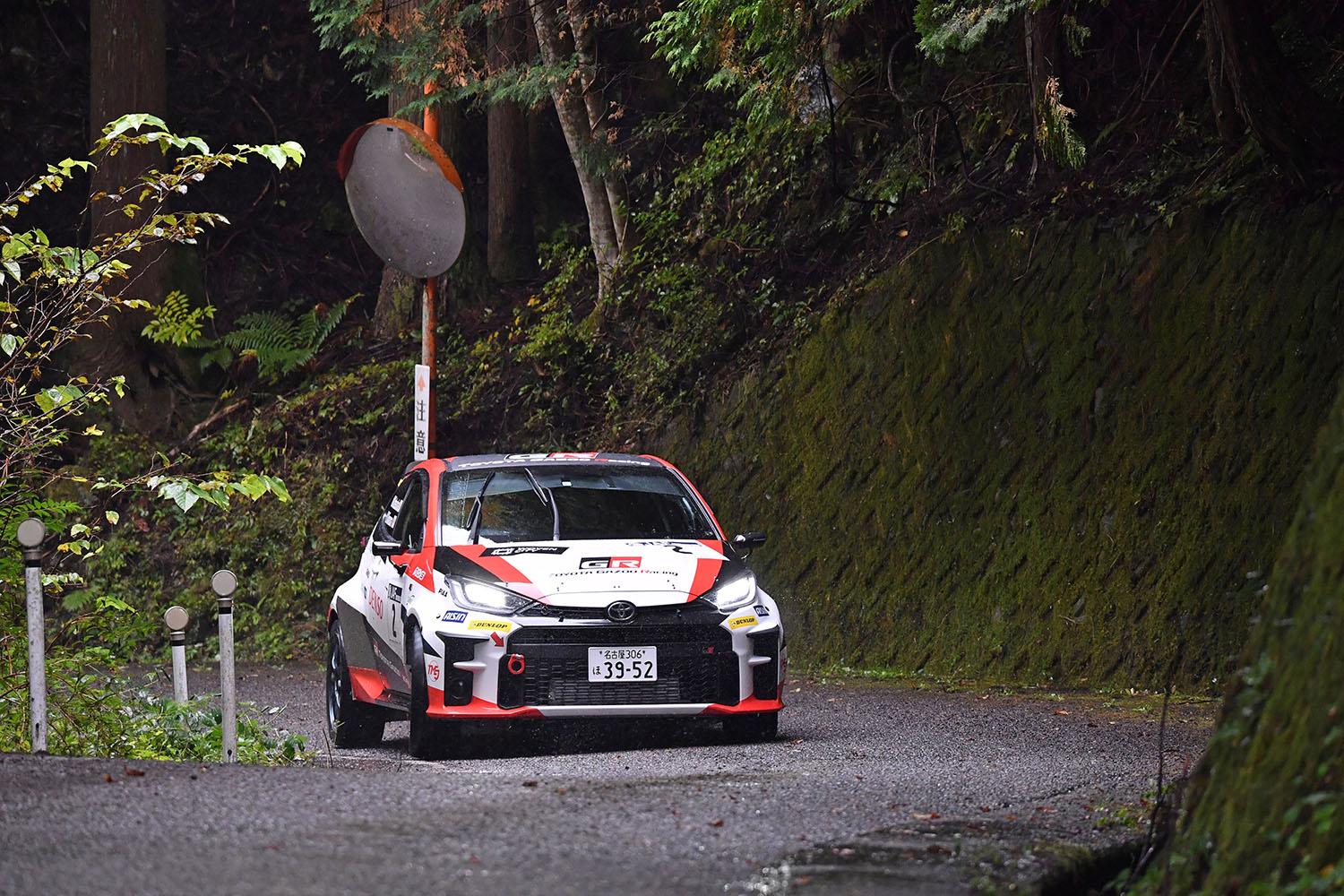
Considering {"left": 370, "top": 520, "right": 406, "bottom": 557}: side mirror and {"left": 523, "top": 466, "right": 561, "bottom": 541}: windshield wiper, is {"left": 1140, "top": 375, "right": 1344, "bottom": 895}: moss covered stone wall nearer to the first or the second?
{"left": 523, "top": 466, "right": 561, "bottom": 541}: windshield wiper

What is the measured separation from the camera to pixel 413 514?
425 inches

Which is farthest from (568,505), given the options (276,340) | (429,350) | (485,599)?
(276,340)

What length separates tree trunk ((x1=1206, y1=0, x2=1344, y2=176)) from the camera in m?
11.4

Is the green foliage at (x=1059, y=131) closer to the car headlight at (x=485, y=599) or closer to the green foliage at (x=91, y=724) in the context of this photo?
the car headlight at (x=485, y=599)

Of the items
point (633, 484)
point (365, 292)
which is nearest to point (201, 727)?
point (633, 484)

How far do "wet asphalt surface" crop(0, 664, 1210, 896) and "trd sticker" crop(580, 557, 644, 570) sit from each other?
1024 mm

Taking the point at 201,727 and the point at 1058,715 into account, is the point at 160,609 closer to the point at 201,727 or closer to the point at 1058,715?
the point at 201,727

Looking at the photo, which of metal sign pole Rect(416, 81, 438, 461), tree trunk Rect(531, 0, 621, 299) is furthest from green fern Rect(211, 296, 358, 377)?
metal sign pole Rect(416, 81, 438, 461)

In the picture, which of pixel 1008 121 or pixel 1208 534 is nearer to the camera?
pixel 1208 534

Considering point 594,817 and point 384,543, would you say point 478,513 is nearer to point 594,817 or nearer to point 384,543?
point 384,543

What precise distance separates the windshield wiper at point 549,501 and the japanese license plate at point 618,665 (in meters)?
1.10

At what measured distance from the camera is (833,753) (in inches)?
355

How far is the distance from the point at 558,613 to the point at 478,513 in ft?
4.13

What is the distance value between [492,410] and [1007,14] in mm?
9501
